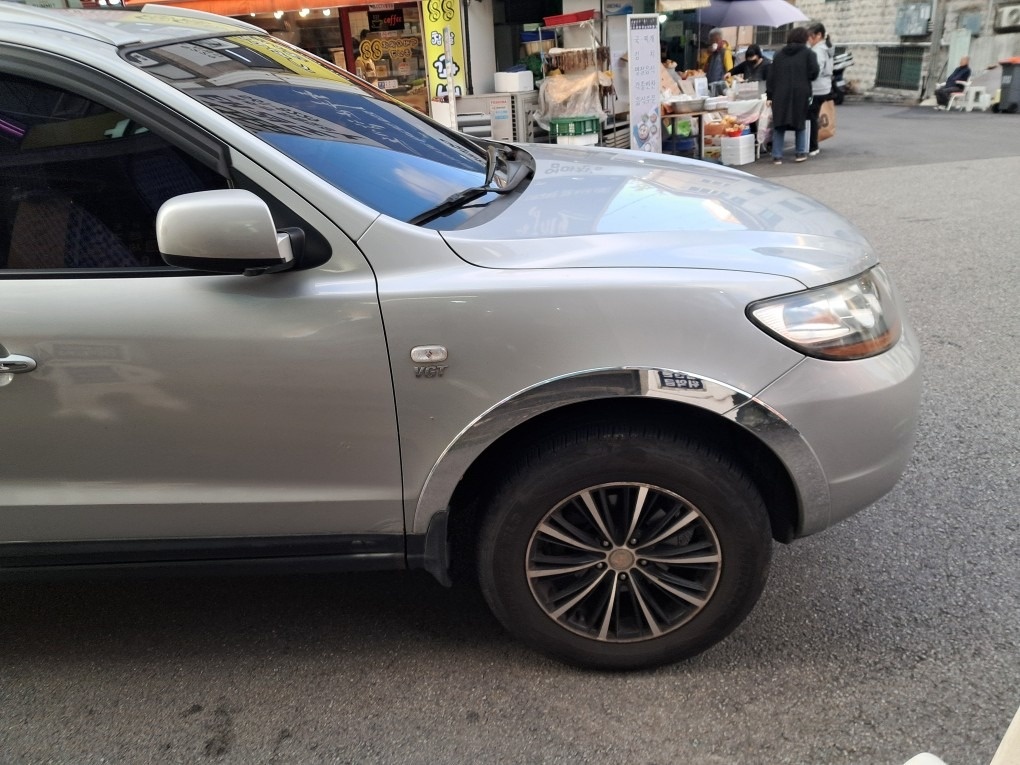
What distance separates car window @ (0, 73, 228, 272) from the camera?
218 centimetres

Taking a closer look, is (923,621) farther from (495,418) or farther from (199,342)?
(199,342)

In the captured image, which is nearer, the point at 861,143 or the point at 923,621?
the point at 923,621

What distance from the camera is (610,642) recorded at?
245cm

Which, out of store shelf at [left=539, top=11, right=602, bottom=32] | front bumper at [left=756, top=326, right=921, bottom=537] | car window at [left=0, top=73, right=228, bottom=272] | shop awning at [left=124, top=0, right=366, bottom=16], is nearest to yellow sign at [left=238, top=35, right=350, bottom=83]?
car window at [left=0, top=73, right=228, bottom=272]

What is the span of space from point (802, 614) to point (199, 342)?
204 cm

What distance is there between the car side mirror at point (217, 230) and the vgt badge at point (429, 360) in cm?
41

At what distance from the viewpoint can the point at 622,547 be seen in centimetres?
236

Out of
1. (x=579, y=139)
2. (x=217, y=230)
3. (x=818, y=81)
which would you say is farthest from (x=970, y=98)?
(x=217, y=230)

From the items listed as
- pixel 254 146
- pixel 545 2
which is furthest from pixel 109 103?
pixel 545 2

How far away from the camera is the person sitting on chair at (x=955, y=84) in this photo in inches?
727

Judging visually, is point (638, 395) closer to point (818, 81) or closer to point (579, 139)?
point (579, 139)

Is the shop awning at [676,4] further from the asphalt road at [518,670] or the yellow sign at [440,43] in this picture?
the asphalt road at [518,670]

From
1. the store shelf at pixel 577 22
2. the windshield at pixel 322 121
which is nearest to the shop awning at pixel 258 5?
the store shelf at pixel 577 22

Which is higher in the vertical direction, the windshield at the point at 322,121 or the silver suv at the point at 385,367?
the windshield at the point at 322,121
